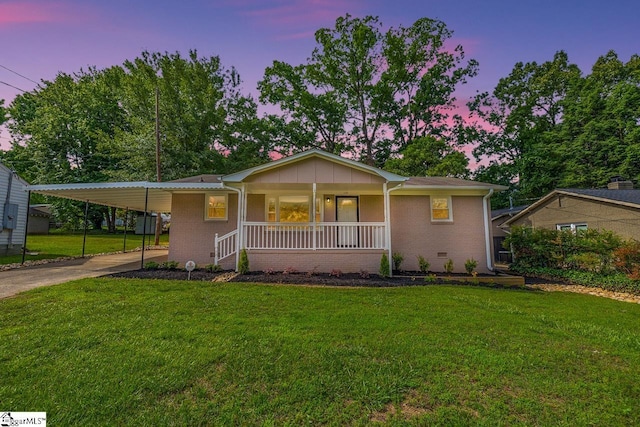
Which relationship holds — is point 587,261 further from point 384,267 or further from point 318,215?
point 318,215

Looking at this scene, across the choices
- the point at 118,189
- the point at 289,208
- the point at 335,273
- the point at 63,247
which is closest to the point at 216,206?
the point at 289,208

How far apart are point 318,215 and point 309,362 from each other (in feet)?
25.4

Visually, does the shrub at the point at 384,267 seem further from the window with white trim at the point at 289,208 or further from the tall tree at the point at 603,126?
the tall tree at the point at 603,126

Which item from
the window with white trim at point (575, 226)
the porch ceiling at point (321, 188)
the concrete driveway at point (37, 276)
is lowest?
the concrete driveway at point (37, 276)

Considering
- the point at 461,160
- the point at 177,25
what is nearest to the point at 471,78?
the point at 461,160

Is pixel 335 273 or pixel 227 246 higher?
pixel 227 246

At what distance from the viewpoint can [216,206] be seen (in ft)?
33.8

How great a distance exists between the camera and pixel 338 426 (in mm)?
2203

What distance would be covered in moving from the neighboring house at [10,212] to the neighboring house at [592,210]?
962 inches

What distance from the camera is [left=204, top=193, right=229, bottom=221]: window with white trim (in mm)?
10219

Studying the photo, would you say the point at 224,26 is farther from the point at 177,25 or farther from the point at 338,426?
the point at 338,426

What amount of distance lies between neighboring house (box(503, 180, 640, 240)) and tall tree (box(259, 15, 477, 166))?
40.7 feet

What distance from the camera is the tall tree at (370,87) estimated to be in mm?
23844

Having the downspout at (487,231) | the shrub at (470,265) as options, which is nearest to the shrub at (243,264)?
the shrub at (470,265)
